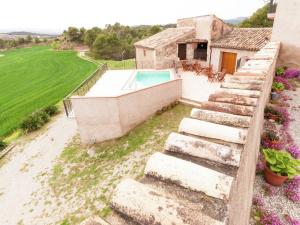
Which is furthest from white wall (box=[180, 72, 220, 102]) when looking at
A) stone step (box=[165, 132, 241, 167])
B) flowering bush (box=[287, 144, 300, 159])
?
stone step (box=[165, 132, 241, 167])

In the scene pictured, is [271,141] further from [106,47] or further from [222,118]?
[106,47]

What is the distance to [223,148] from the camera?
1.52m

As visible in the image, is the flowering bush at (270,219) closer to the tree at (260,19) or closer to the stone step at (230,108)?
the stone step at (230,108)

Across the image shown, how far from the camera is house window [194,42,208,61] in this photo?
19.6 meters

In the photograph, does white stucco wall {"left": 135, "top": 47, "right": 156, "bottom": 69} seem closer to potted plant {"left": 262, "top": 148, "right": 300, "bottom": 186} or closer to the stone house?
the stone house

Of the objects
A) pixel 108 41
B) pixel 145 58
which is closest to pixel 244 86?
pixel 145 58

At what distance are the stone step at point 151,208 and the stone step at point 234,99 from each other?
4.88 ft

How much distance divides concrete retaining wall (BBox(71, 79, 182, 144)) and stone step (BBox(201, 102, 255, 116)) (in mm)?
8102

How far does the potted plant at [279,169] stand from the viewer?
397 centimetres

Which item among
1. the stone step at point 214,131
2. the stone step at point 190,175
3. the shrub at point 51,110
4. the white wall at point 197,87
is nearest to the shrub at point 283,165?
the stone step at point 214,131

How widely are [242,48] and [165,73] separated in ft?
22.6

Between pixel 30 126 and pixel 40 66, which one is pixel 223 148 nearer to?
pixel 30 126

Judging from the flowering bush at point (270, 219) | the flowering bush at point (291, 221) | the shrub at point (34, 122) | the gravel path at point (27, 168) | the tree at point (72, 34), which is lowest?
the gravel path at point (27, 168)

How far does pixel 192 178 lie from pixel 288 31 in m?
11.1
